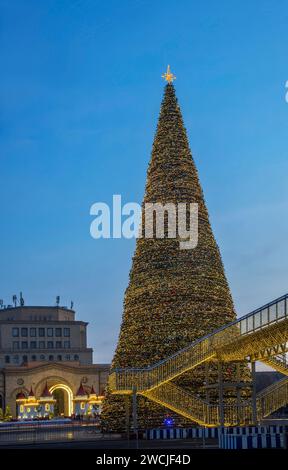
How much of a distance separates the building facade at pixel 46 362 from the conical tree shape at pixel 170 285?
1881 inches

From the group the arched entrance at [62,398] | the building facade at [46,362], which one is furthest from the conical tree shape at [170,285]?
the arched entrance at [62,398]

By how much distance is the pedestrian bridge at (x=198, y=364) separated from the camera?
1571 inches

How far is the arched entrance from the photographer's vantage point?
10277 centimetres

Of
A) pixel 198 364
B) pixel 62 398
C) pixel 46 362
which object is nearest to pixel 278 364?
pixel 198 364

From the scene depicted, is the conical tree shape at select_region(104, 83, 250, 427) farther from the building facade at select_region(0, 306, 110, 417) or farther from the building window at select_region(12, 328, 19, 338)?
the building window at select_region(12, 328, 19, 338)

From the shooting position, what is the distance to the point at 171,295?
46.3 metres

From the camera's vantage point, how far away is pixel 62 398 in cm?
10519

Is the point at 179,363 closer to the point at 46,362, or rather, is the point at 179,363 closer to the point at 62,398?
the point at 46,362

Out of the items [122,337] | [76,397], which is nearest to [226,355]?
[122,337]

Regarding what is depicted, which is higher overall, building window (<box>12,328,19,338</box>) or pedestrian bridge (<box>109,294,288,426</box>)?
building window (<box>12,328,19,338</box>)

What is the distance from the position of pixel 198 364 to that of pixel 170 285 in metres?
5.69

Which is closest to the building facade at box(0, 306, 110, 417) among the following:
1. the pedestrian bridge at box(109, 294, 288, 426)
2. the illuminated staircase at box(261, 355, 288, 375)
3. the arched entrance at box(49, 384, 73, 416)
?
the arched entrance at box(49, 384, 73, 416)

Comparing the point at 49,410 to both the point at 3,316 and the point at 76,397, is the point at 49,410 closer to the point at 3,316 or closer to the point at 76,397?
the point at 76,397

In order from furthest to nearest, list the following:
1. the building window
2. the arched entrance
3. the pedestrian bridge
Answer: the building window < the arched entrance < the pedestrian bridge
